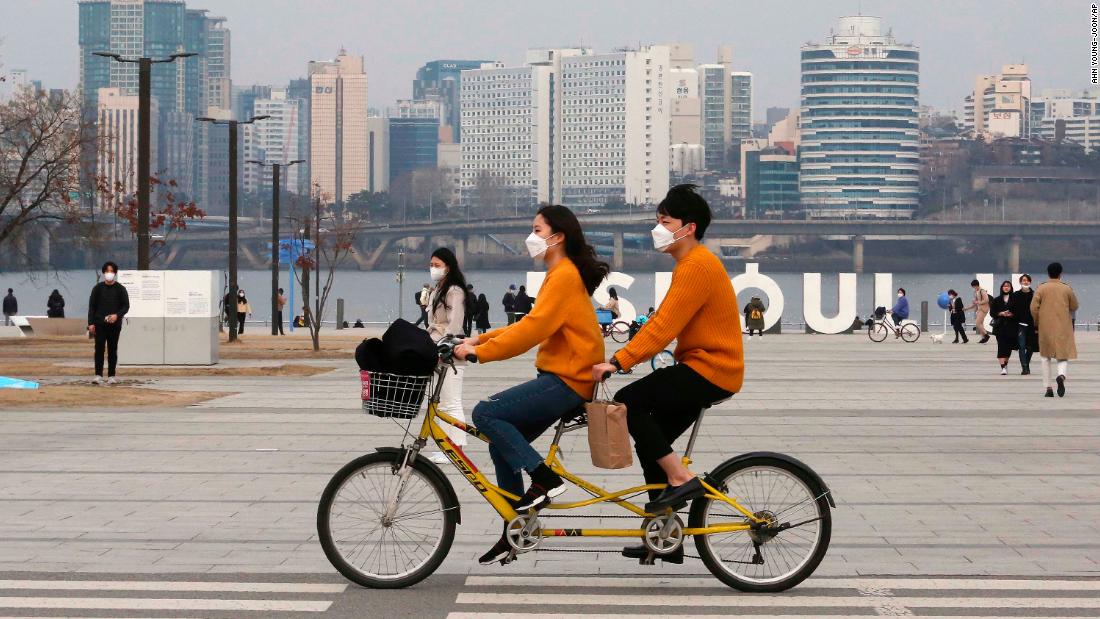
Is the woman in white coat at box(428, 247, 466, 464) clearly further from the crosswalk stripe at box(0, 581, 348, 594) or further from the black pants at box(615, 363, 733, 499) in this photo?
the black pants at box(615, 363, 733, 499)

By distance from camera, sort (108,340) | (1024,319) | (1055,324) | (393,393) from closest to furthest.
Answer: (393,393) < (1055,324) < (108,340) < (1024,319)

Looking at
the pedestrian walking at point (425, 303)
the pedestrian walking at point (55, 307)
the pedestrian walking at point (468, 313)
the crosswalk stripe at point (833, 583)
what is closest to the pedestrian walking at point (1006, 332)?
the pedestrian walking at point (425, 303)

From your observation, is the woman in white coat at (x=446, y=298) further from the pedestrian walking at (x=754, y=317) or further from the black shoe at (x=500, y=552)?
the pedestrian walking at (x=754, y=317)

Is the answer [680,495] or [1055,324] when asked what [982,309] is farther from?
[680,495]

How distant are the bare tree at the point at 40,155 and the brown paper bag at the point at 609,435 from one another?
31.9 metres

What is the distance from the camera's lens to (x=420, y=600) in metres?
7.40

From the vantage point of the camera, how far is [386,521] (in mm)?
7617

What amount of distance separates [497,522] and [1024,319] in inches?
608

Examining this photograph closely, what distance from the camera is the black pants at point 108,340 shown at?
21.1 metres

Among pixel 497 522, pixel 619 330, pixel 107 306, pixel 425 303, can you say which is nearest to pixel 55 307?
pixel 619 330

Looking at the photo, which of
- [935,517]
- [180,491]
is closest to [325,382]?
[180,491]

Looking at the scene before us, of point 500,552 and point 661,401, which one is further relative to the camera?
point 500,552

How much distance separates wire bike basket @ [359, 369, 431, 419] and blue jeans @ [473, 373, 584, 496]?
33 centimetres

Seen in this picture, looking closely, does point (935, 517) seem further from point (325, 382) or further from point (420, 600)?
point (325, 382)
